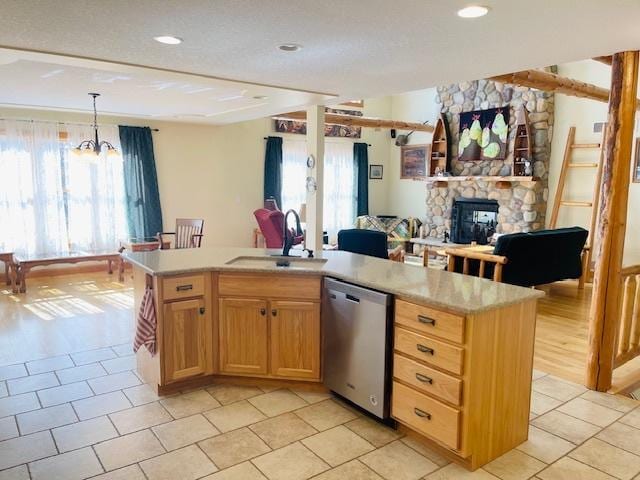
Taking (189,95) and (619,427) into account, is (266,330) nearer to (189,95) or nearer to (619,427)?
(619,427)

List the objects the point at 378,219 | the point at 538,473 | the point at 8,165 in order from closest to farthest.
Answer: the point at 538,473, the point at 8,165, the point at 378,219

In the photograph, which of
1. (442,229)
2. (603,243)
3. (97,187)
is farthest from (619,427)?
(97,187)

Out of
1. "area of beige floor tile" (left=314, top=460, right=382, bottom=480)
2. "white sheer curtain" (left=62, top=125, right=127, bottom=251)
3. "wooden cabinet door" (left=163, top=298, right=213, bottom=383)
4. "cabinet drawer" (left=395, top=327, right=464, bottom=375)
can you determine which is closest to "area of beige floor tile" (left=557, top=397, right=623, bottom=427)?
"cabinet drawer" (left=395, top=327, right=464, bottom=375)

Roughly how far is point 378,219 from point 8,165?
6397 millimetres

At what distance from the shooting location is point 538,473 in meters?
2.41

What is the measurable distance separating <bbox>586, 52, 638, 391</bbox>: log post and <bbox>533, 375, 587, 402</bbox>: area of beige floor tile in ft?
0.37

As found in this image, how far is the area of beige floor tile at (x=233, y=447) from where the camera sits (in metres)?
2.50

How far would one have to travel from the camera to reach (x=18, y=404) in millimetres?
3074

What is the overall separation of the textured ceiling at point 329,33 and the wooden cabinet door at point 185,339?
1.71 m

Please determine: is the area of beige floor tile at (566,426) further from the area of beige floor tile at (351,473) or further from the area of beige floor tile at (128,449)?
the area of beige floor tile at (128,449)

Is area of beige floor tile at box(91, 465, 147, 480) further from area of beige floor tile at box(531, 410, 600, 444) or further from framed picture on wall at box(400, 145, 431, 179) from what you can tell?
framed picture on wall at box(400, 145, 431, 179)

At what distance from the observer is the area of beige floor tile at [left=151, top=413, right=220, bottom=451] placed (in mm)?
2650

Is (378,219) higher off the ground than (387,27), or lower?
lower

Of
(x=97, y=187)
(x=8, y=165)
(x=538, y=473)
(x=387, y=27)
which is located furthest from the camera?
(x=97, y=187)
